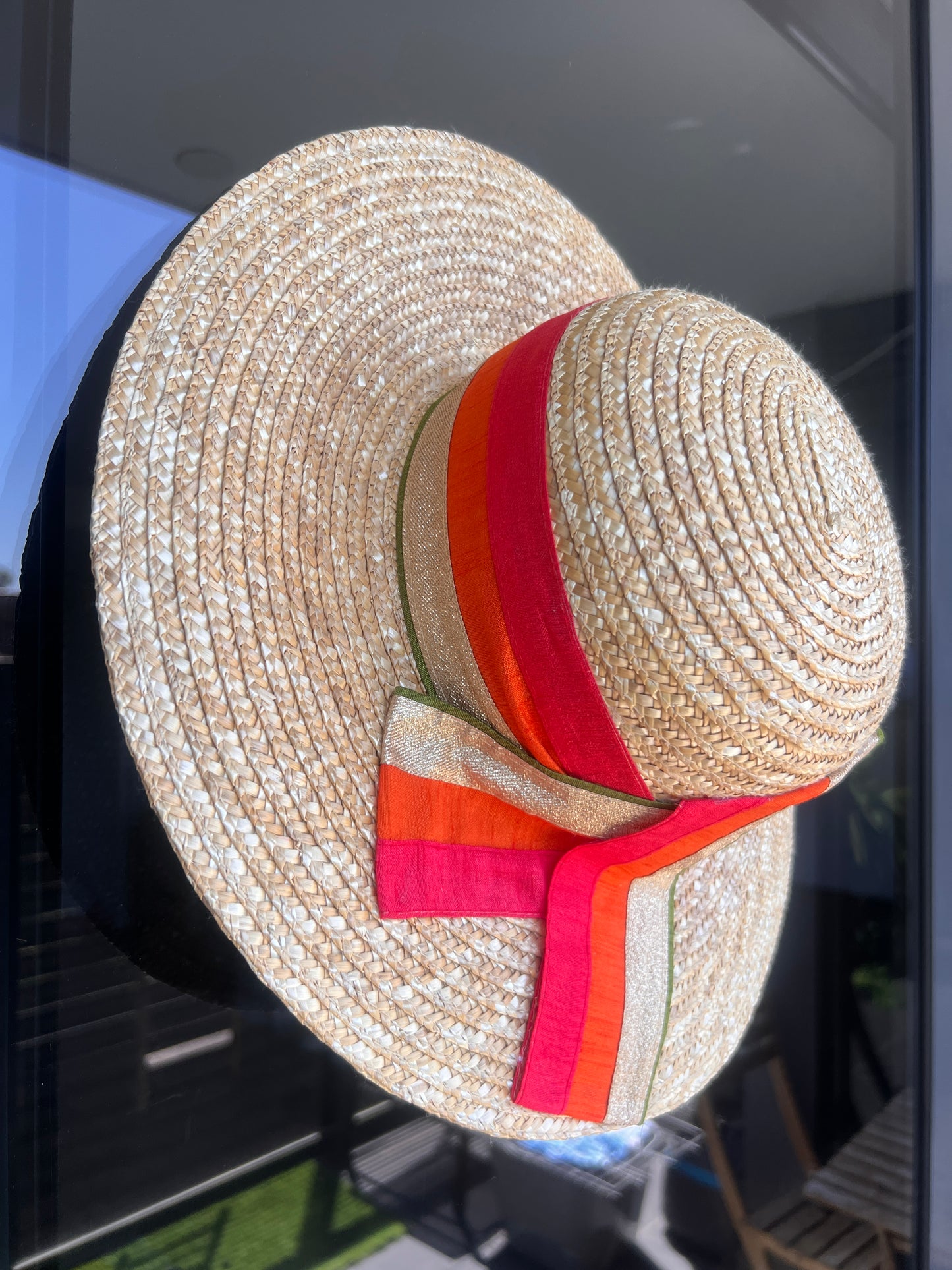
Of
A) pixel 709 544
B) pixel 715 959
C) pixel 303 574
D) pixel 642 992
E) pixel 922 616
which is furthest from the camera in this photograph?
pixel 922 616

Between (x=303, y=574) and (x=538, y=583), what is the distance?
16 centimetres

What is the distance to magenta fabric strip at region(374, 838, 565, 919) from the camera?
0.59 m

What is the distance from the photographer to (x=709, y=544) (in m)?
0.49

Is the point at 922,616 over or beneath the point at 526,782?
over

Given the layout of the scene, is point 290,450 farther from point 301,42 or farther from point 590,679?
point 301,42

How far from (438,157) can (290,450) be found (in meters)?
0.31

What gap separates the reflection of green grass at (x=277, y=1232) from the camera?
2.32ft

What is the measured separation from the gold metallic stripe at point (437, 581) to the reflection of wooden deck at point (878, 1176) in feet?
3.33

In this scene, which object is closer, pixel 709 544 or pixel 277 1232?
pixel 709 544

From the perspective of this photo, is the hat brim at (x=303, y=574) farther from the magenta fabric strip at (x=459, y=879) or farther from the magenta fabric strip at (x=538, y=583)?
the magenta fabric strip at (x=538, y=583)

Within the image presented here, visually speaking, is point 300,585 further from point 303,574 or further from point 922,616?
point 922,616

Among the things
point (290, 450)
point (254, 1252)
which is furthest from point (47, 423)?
point (254, 1252)

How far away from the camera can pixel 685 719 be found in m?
0.52

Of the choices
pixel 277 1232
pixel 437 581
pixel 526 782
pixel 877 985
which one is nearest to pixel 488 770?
pixel 526 782
